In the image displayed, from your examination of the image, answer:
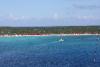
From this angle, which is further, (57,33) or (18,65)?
(57,33)

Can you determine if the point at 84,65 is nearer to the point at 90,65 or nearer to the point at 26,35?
the point at 90,65

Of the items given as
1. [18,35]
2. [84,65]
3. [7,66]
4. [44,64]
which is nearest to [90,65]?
[84,65]

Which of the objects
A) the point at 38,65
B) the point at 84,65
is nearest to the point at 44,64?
the point at 38,65

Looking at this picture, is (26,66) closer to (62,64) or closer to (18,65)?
(18,65)

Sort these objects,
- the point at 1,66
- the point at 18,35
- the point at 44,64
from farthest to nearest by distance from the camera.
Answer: the point at 18,35
the point at 44,64
the point at 1,66

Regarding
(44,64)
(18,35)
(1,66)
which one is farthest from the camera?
(18,35)

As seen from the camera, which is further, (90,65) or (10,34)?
(10,34)

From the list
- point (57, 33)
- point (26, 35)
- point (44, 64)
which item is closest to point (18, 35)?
point (26, 35)

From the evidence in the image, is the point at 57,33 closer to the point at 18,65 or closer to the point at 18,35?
the point at 18,35
